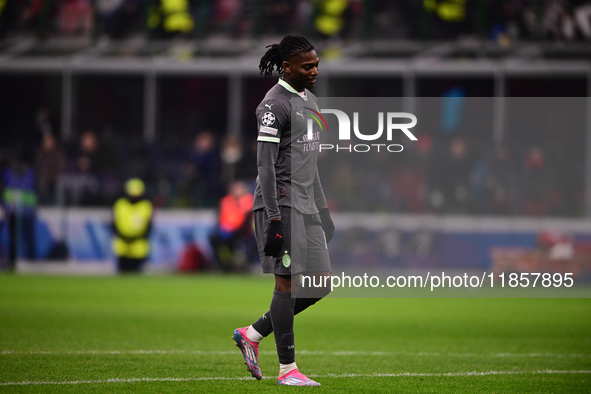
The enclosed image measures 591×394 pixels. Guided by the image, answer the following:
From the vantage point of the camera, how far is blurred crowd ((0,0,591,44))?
17625mm

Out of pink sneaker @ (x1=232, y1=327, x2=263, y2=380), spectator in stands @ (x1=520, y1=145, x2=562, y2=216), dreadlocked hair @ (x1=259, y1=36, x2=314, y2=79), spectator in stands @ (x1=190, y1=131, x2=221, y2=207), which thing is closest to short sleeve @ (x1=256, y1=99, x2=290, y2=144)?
dreadlocked hair @ (x1=259, y1=36, x2=314, y2=79)

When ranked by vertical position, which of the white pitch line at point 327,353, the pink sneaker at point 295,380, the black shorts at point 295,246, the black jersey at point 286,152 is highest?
the black jersey at point 286,152

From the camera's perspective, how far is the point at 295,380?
5.09 m

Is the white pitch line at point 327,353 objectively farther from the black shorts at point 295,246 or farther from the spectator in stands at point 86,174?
the spectator in stands at point 86,174

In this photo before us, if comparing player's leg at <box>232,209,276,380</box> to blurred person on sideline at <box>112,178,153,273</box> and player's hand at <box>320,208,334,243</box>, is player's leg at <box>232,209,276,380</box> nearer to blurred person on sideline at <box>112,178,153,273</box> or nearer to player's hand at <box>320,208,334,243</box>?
player's hand at <box>320,208,334,243</box>

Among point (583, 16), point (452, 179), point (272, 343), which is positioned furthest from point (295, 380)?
point (583, 16)

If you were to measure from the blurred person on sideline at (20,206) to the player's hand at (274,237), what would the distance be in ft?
39.6

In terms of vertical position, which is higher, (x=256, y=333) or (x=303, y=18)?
(x=303, y=18)

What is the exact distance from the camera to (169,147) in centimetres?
1752

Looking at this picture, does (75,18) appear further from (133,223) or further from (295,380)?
(295,380)

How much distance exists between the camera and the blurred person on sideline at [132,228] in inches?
626

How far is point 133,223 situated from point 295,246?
36.9 ft

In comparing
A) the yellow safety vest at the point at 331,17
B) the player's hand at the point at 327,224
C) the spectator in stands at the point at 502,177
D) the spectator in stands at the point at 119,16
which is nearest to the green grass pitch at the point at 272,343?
the player's hand at the point at 327,224

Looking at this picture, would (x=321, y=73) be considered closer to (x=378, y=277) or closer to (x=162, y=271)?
(x=162, y=271)
